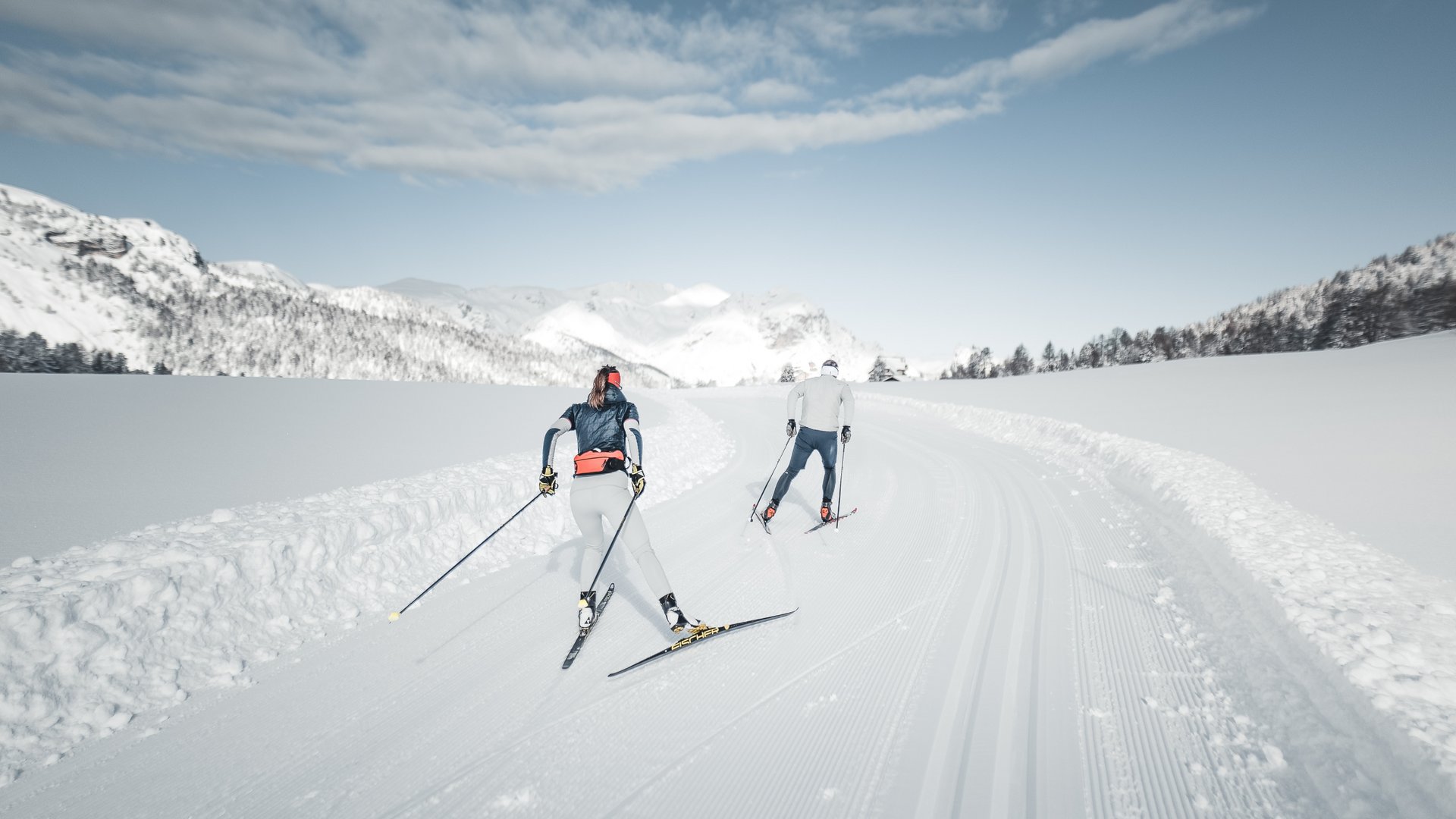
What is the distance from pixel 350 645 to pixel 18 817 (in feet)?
5.93

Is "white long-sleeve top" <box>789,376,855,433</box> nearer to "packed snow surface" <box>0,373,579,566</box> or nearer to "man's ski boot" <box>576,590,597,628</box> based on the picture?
"man's ski boot" <box>576,590,597,628</box>

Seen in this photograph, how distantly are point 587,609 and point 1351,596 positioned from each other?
6.42 m

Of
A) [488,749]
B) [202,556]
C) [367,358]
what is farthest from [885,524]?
[367,358]

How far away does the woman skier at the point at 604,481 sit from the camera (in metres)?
4.75

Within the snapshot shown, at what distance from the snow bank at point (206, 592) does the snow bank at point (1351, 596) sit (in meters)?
7.26

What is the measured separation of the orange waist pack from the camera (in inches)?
191

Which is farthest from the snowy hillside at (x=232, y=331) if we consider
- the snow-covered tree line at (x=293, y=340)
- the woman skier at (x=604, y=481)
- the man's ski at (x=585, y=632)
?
the woman skier at (x=604, y=481)

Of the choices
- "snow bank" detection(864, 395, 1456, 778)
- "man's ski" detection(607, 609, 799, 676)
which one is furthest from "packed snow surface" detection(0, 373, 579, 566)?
"snow bank" detection(864, 395, 1456, 778)

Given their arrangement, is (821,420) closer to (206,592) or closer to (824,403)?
(824,403)

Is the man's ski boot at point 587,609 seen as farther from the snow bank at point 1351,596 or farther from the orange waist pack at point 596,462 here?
the snow bank at point 1351,596

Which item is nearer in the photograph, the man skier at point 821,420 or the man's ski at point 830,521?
the man's ski at point 830,521

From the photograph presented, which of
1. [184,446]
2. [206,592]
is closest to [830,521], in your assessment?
[206,592]

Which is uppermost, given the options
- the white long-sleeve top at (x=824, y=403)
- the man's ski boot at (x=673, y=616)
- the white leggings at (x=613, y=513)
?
the white long-sleeve top at (x=824, y=403)

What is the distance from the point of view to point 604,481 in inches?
191
